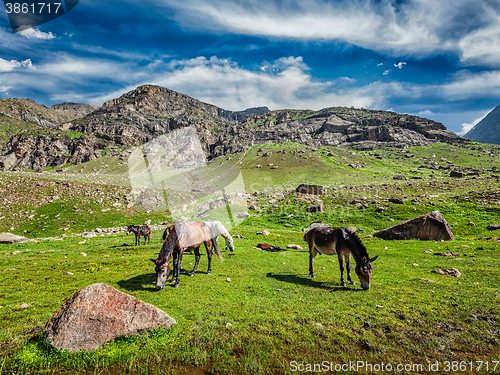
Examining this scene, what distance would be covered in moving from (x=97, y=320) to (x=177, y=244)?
4.76 meters

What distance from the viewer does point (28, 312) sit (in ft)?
22.4

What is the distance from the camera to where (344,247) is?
35.5 ft

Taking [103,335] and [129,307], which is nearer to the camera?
[103,335]

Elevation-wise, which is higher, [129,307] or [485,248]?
[129,307]

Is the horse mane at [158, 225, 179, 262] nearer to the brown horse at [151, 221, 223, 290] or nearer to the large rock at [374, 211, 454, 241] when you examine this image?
the brown horse at [151, 221, 223, 290]

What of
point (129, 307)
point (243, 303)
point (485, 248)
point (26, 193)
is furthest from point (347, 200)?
point (26, 193)

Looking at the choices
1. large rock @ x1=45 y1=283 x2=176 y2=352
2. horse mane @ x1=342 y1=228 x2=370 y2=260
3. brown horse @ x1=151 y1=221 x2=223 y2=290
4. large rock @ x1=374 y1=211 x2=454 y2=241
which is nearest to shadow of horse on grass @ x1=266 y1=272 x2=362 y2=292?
horse mane @ x1=342 y1=228 x2=370 y2=260

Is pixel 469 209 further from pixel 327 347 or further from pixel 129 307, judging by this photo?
pixel 129 307

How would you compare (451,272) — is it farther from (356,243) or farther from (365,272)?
(356,243)

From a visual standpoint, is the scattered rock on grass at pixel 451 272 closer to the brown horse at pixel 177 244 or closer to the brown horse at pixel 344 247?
the brown horse at pixel 344 247

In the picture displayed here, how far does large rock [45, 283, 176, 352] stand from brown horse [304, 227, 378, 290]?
8.60 meters

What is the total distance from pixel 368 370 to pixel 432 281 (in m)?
8.82

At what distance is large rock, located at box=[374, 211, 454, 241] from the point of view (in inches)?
883

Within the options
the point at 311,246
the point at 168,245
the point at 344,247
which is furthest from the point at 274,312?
the point at 311,246
